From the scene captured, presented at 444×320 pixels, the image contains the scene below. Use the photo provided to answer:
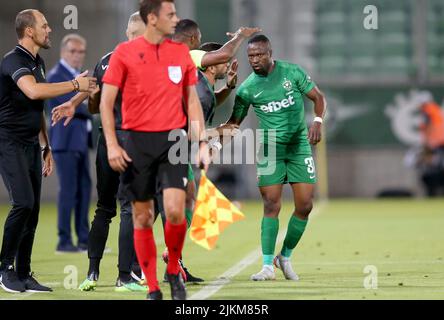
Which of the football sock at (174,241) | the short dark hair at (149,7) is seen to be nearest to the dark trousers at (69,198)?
the football sock at (174,241)

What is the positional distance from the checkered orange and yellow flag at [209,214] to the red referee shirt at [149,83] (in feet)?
1.74

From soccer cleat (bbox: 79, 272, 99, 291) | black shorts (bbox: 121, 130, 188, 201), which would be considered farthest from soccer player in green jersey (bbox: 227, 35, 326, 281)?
black shorts (bbox: 121, 130, 188, 201)

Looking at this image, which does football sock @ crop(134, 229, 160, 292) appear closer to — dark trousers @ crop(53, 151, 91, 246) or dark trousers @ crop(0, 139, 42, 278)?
dark trousers @ crop(0, 139, 42, 278)

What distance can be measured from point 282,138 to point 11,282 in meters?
2.94

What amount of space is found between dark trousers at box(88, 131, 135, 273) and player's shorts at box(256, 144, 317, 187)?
1.63m

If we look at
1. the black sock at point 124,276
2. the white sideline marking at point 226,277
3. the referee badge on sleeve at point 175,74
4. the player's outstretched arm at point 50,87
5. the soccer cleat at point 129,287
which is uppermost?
the referee badge on sleeve at point 175,74

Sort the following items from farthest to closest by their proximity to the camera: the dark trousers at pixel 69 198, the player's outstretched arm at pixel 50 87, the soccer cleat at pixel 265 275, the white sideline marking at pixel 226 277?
the dark trousers at pixel 69 198 → the soccer cleat at pixel 265 275 → the player's outstretched arm at pixel 50 87 → the white sideline marking at pixel 226 277

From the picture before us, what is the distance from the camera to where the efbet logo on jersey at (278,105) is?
10141 mm

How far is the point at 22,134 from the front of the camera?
894 cm

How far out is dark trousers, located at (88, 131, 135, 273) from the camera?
8953 mm

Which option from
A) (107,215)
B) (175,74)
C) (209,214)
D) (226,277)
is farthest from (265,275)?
(175,74)

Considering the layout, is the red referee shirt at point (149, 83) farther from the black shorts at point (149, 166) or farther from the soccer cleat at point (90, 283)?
the soccer cleat at point (90, 283)

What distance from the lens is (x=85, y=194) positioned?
1390 cm

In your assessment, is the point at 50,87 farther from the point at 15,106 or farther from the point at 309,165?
the point at 309,165
